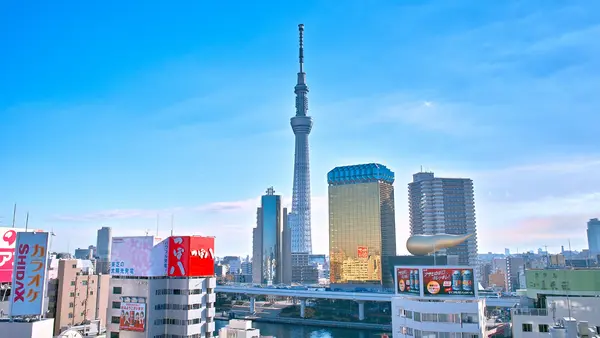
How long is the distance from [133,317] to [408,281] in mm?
29154

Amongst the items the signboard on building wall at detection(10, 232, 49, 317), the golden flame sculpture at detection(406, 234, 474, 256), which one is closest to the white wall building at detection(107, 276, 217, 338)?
the signboard on building wall at detection(10, 232, 49, 317)

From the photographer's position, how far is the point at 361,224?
16138 centimetres

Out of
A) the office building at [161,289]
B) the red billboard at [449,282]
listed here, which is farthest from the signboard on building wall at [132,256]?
the red billboard at [449,282]

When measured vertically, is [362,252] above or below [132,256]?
above

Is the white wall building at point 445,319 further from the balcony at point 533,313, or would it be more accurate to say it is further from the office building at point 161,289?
the office building at point 161,289

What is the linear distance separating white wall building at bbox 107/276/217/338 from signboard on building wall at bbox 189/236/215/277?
1.13 metres

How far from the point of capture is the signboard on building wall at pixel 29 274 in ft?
106

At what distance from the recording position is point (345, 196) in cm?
16788

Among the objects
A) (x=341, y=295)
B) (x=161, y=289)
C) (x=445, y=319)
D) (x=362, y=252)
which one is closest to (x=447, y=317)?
(x=445, y=319)

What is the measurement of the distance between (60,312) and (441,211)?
159 m

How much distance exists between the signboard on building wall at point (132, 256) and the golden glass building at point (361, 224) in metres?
108

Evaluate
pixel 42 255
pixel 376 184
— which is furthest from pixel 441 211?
pixel 42 255

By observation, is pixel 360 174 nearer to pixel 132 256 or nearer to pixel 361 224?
pixel 361 224

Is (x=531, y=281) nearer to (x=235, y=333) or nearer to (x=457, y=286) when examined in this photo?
(x=457, y=286)
